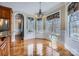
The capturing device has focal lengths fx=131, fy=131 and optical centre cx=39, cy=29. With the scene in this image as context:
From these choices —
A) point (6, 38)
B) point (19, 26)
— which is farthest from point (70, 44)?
point (6, 38)

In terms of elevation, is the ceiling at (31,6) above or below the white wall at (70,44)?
above

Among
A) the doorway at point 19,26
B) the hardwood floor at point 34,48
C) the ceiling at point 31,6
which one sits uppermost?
the ceiling at point 31,6

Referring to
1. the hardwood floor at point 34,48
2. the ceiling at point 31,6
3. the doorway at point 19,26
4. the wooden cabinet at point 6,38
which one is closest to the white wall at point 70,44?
the hardwood floor at point 34,48

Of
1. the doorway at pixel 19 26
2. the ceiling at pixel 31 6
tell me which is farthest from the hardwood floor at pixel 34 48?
the ceiling at pixel 31 6

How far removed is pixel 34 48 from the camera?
2088mm

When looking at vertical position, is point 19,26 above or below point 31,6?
below

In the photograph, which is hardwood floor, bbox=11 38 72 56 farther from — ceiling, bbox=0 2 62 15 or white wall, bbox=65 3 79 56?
ceiling, bbox=0 2 62 15

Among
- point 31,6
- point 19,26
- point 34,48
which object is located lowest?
point 34,48

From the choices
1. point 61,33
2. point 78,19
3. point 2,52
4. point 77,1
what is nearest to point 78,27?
point 78,19

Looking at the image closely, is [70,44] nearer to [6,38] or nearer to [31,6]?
[31,6]

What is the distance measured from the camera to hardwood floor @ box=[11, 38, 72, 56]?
206 cm

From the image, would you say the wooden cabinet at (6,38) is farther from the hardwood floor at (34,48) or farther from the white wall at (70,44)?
the white wall at (70,44)

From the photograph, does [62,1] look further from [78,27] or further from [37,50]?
[37,50]

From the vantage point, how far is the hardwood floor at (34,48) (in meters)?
2.06
